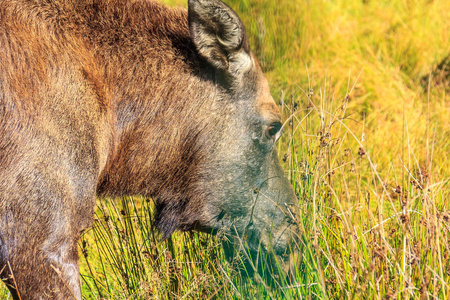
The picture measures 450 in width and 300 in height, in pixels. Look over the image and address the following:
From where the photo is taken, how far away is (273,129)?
3543 mm

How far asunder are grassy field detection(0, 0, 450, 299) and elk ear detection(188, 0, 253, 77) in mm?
463

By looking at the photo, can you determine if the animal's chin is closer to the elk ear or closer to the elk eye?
the elk eye

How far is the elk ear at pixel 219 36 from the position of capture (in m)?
3.12

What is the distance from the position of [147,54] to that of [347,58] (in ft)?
14.5

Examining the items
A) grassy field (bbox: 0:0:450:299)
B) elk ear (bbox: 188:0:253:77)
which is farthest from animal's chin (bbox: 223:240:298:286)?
elk ear (bbox: 188:0:253:77)

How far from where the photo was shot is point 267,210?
3457 millimetres

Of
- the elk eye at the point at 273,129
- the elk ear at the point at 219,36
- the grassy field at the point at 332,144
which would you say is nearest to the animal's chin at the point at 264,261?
the grassy field at the point at 332,144

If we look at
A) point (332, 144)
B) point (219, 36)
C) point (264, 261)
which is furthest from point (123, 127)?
point (332, 144)

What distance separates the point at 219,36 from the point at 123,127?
83 centimetres

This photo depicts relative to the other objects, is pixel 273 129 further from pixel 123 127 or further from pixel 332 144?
pixel 123 127

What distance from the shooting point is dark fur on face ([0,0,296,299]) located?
8.93ft

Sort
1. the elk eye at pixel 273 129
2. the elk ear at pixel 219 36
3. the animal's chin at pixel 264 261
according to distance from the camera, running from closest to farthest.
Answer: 1. the elk ear at pixel 219 36
2. the animal's chin at pixel 264 261
3. the elk eye at pixel 273 129

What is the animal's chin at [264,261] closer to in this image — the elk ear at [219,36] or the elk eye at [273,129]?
the elk eye at [273,129]

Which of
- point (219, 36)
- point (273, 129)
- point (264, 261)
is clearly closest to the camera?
point (219, 36)
